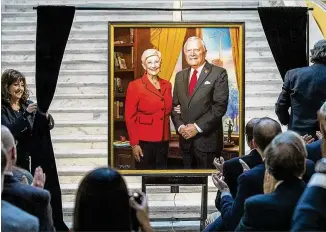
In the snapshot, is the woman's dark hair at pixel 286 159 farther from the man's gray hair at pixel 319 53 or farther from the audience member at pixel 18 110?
the audience member at pixel 18 110

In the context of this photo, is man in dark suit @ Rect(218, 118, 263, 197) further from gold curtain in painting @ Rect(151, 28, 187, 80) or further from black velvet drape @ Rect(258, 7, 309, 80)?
gold curtain in painting @ Rect(151, 28, 187, 80)

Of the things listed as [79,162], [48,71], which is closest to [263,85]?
[79,162]

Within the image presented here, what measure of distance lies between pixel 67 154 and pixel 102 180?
529 cm

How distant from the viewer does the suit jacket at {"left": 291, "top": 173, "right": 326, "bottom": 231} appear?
2955mm

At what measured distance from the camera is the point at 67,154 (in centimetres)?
802


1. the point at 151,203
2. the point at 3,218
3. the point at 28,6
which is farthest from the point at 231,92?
the point at 28,6

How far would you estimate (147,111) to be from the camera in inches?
265

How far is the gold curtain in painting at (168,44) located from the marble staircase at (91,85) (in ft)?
1.81

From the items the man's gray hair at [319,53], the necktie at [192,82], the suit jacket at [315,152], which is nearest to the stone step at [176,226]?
the necktie at [192,82]

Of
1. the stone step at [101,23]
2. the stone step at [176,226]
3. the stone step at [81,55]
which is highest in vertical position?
the stone step at [101,23]

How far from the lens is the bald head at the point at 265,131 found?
13.1 ft

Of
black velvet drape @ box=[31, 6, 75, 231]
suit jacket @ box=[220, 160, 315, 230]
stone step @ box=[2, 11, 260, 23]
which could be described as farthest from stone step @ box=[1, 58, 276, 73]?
suit jacket @ box=[220, 160, 315, 230]

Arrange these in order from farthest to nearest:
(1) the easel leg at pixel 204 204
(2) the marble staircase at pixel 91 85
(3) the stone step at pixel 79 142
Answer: (3) the stone step at pixel 79 142 → (2) the marble staircase at pixel 91 85 → (1) the easel leg at pixel 204 204

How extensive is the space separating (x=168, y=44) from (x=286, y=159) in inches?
145
